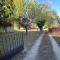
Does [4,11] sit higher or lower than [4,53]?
higher

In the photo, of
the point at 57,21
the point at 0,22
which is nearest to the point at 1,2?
the point at 0,22

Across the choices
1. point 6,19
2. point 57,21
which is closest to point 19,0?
point 6,19

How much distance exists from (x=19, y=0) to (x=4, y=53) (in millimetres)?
3221

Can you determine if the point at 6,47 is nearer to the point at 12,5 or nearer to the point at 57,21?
the point at 12,5

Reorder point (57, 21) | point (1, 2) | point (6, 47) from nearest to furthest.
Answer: point (1, 2), point (6, 47), point (57, 21)

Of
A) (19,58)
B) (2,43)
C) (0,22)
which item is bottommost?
(19,58)

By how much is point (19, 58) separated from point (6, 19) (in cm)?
243

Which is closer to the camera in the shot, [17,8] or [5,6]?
[5,6]

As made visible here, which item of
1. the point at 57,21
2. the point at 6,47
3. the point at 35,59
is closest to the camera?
the point at 35,59

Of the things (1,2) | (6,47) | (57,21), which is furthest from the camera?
(57,21)

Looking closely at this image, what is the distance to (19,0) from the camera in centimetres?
1366

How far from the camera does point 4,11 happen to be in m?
12.3

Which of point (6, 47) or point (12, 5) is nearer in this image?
point (12, 5)

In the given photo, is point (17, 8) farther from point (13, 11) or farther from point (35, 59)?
point (35, 59)
